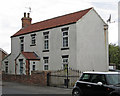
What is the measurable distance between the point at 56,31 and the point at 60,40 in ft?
4.18

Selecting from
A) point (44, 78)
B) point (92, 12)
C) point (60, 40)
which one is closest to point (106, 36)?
point (92, 12)

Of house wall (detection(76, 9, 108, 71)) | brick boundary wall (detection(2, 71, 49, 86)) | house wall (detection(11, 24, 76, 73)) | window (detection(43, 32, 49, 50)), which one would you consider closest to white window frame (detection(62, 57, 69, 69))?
house wall (detection(11, 24, 76, 73))

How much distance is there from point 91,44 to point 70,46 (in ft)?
7.85

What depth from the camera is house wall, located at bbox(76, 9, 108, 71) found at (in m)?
24.9

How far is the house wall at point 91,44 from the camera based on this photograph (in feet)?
81.7

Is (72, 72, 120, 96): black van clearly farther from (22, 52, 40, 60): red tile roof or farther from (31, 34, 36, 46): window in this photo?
(31, 34, 36, 46): window

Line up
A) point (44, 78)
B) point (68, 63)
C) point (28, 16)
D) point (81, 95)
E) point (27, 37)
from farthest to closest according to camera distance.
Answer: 1. point (28, 16)
2. point (27, 37)
3. point (68, 63)
4. point (44, 78)
5. point (81, 95)

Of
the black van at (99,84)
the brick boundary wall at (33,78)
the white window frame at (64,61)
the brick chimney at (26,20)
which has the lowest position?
the brick boundary wall at (33,78)

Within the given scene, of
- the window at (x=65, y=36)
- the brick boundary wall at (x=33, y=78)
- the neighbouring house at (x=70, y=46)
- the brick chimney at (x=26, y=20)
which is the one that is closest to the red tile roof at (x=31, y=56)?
the neighbouring house at (x=70, y=46)

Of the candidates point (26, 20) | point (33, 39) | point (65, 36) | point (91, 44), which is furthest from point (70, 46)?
point (26, 20)

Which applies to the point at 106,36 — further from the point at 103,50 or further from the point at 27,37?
the point at 27,37

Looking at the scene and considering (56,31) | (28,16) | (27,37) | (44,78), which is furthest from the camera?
(28,16)

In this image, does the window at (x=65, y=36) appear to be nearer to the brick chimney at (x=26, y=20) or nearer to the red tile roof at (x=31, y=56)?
the red tile roof at (x=31, y=56)

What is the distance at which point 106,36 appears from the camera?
27375 millimetres
